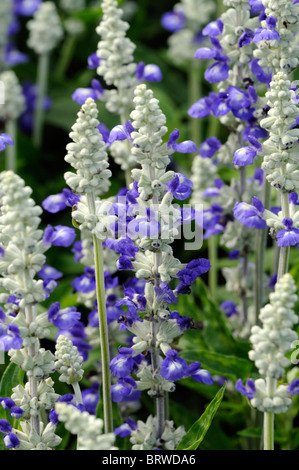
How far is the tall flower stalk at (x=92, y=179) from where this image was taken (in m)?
2.61

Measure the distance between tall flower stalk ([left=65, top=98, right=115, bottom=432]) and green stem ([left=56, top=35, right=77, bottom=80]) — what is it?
13.6ft

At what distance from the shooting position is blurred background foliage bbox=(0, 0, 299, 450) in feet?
12.0

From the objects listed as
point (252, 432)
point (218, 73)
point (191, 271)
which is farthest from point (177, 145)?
point (252, 432)

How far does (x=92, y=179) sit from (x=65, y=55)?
14.4ft

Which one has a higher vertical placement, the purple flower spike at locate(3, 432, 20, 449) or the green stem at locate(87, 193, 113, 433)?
the green stem at locate(87, 193, 113, 433)

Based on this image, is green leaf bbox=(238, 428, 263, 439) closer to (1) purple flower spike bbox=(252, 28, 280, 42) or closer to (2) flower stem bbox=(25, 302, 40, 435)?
(2) flower stem bbox=(25, 302, 40, 435)

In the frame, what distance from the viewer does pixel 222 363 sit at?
3.51m

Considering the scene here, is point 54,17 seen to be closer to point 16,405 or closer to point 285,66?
point 285,66

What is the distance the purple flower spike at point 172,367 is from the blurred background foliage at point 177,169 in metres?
0.63

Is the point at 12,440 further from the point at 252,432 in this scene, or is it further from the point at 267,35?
the point at 267,35

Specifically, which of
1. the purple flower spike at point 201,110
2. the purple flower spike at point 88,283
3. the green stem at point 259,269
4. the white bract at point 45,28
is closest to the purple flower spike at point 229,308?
the green stem at point 259,269

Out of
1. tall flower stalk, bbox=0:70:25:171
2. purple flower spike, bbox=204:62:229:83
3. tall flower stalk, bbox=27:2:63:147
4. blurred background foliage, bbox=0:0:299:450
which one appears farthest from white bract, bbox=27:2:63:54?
purple flower spike, bbox=204:62:229:83

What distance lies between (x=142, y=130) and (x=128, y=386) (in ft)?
3.42
